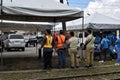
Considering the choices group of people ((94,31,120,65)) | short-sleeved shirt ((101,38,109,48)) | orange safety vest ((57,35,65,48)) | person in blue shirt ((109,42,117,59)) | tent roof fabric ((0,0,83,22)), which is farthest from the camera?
person in blue shirt ((109,42,117,59))

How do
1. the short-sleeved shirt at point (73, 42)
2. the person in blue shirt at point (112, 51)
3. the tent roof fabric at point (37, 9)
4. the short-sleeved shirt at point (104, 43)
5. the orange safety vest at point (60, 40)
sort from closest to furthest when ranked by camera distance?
the tent roof fabric at point (37, 9) < the orange safety vest at point (60, 40) < the short-sleeved shirt at point (73, 42) < the short-sleeved shirt at point (104, 43) < the person in blue shirt at point (112, 51)

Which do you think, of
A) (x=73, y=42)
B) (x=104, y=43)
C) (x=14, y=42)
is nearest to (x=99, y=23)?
(x=104, y=43)

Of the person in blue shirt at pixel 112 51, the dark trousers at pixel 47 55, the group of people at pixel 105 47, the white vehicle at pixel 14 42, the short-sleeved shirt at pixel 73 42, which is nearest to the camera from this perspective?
the dark trousers at pixel 47 55

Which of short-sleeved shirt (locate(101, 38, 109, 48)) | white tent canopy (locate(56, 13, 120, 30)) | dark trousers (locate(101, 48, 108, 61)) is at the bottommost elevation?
dark trousers (locate(101, 48, 108, 61))

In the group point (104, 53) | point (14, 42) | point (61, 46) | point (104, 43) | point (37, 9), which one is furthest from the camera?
point (14, 42)

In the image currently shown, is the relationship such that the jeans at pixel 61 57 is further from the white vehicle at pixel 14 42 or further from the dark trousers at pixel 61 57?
the white vehicle at pixel 14 42

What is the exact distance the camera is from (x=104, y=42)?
1822cm

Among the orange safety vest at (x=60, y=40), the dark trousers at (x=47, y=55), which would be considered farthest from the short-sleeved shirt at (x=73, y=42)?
the dark trousers at (x=47, y=55)

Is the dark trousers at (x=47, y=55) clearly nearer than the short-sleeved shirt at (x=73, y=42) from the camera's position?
Yes

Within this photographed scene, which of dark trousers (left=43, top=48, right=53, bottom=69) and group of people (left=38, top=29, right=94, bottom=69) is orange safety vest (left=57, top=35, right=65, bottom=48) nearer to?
group of people (left=38, top=29, right=94, bottom=69)

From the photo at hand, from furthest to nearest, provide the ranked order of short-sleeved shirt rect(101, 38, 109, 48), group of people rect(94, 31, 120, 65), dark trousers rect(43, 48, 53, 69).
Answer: group of people rect(94, 31, 120, 65), short-sleeved shirt rect(101, 38, 109, 48), dark trousers rect(43, 48, 53, 69)

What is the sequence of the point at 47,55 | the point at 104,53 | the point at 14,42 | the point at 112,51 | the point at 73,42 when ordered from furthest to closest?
the point at 14,42, the point at 112,51, the point at 104,53, the point at 73,42, the point at 47,55

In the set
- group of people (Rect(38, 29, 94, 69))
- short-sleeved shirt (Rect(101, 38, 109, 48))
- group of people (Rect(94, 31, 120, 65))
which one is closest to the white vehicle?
group of people (Rect(94, 31, 120, 65))

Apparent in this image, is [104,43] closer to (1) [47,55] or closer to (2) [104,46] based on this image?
(2) [104,46]
